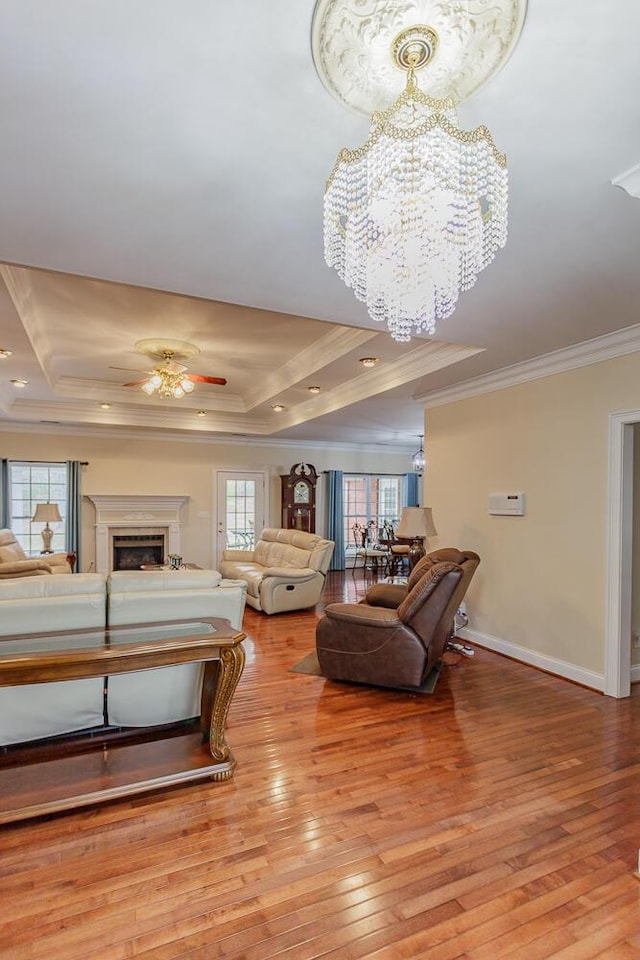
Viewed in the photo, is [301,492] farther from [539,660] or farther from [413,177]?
[413,177]

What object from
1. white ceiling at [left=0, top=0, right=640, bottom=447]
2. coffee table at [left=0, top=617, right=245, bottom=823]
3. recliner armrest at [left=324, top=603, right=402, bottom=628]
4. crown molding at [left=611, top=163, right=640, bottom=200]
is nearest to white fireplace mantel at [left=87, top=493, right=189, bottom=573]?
white ceiling at [left=0, top=0, right=640, bottom=447]

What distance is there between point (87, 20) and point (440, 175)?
106 centimetres

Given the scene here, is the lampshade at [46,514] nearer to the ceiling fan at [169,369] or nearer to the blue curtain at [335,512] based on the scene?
the ceiling fan at [169,369]

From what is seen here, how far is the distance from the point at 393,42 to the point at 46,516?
7.51 m

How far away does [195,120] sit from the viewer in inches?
65.6

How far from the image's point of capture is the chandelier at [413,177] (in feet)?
4.48

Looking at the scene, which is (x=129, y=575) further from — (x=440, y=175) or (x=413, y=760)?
(x=440, y=175)

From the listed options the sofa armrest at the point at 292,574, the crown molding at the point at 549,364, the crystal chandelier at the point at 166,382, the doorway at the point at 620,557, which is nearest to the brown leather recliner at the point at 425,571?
the doorway at the point at 620,557

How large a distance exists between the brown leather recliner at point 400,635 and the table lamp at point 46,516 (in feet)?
17.4

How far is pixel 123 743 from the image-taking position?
9.22 ft

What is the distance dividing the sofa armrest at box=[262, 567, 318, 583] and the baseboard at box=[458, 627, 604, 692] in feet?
6.57

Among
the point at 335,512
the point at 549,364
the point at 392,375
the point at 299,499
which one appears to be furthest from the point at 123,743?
the point at 335,512

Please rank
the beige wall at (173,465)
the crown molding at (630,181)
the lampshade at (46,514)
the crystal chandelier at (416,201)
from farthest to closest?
the beige wall at (173,465)
the lampshade at (46,514)
the crown molding at (630,181)
the crystal chandelier at (416,201)

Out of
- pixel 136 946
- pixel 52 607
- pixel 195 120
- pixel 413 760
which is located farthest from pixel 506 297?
pixel 136 946
